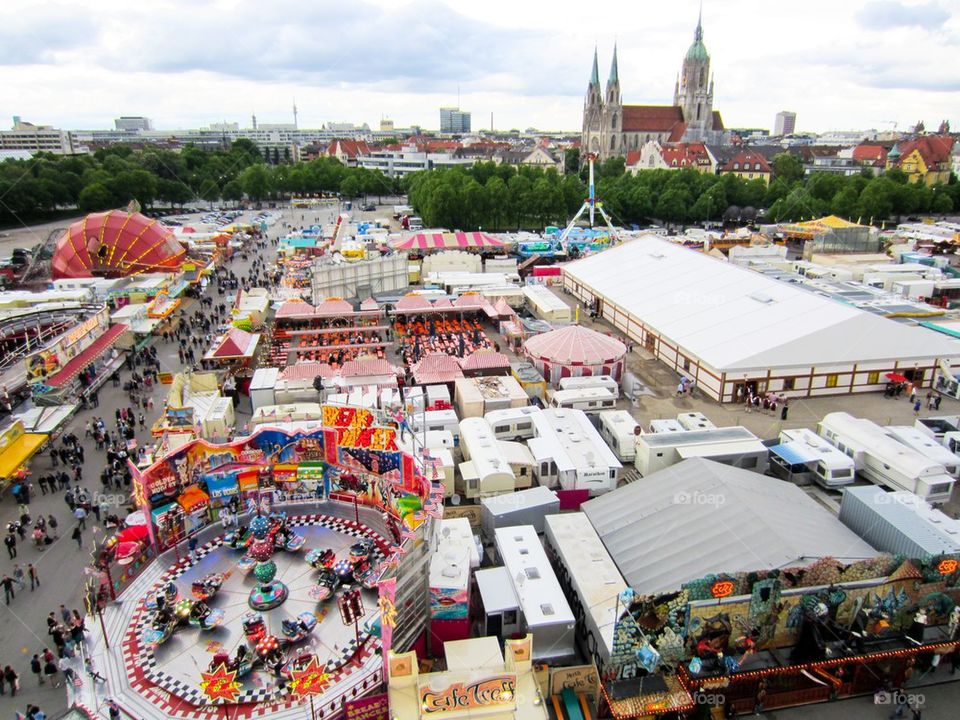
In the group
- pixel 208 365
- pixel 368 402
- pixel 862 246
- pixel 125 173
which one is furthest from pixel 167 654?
pixel 125 173

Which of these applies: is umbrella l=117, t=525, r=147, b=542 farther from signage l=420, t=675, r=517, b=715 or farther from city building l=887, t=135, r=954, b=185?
city building l=887, t=135, r=954, b=185

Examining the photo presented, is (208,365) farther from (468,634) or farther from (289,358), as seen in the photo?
(468,634)

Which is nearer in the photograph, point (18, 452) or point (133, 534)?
point (133, 534)

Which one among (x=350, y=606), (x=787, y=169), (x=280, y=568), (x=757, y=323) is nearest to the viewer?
(x=350, y=606)

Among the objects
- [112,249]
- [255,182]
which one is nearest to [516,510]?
[112,249]

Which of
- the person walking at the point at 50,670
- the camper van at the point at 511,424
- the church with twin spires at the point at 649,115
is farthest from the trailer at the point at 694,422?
the church with twin spires at the point at 649,115

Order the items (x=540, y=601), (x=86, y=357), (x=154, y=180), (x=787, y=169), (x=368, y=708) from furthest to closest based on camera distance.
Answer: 1. (x=787, y=169)
2. (x=154, y=180)
3. (x=86, y=357)
4. (x=540, y=601)
5. (x=368, y=708)

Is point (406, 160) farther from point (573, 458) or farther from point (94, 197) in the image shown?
point (573, 458)
